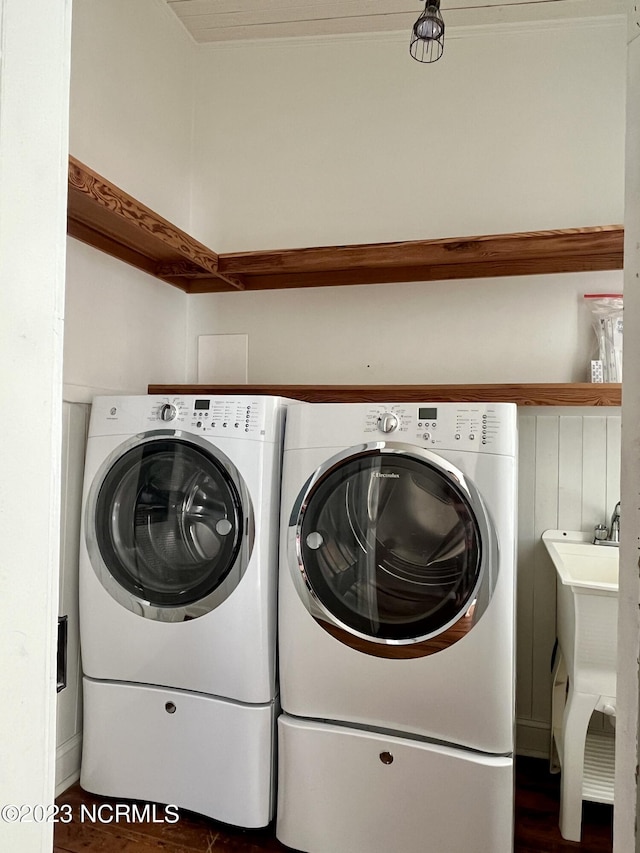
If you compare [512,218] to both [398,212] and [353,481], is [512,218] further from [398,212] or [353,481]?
[353,481]

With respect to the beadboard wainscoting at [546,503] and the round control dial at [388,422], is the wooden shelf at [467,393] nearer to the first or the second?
the beadboard wainscoting at [546,503]

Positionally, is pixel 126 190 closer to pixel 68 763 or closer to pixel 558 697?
pixel 68 763

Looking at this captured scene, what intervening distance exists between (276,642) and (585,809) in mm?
1165

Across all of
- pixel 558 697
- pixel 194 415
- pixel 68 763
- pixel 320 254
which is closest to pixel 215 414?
pixel 194 415

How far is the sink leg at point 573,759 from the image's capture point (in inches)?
67.6

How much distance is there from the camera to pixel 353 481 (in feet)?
5.55

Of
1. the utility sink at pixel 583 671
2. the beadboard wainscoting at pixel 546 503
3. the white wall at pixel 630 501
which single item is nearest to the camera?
the white wall at pixel 630 501

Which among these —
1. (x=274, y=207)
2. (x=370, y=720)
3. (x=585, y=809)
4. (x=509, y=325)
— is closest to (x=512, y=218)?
(x=509, y=325)

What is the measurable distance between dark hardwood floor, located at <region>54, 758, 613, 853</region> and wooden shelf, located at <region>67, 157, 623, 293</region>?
1.76 m

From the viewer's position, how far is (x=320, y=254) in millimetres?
2215

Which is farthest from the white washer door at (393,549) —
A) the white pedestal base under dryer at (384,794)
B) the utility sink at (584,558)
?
the utility sink at (584,558)

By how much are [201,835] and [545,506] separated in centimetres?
155

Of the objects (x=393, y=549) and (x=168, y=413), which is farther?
(x=168, y=413)

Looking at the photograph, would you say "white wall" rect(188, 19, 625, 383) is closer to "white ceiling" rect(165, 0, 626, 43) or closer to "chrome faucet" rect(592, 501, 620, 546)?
"white ceiling" rect(165, 0, 626, 43)
